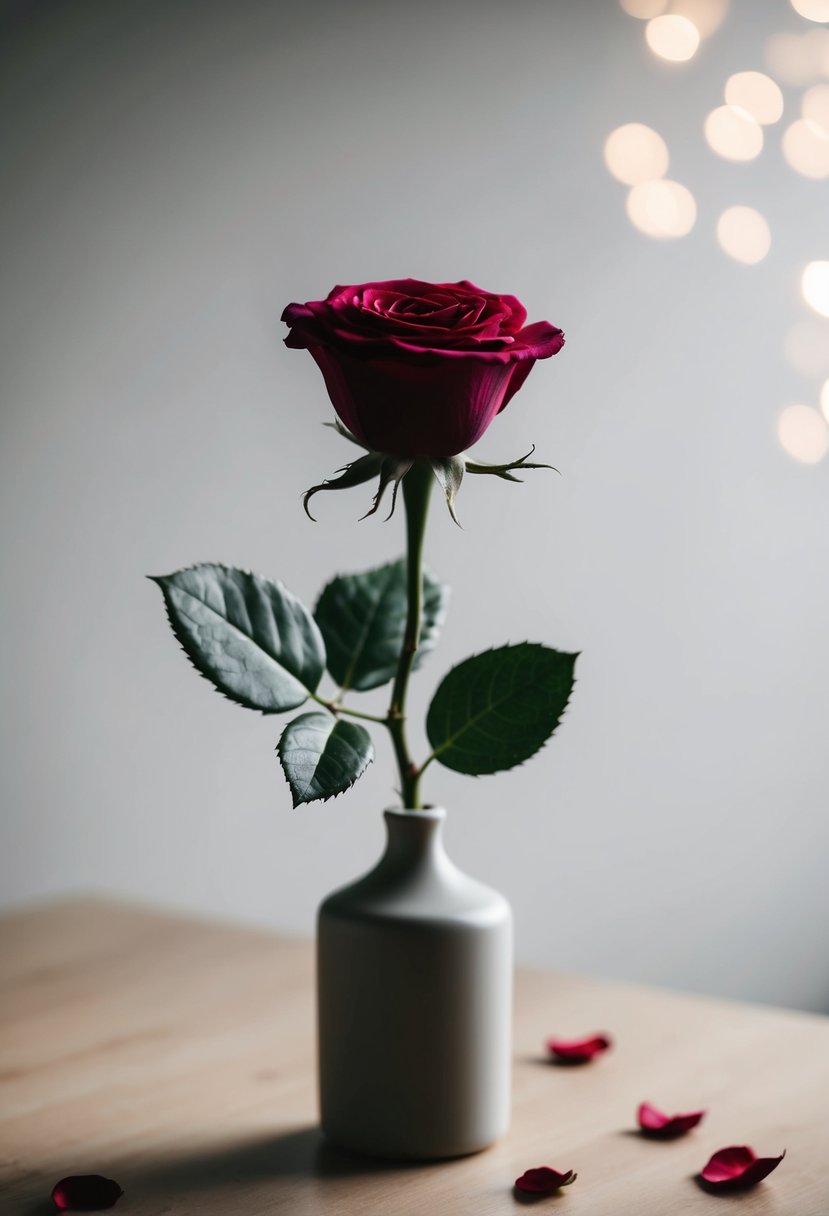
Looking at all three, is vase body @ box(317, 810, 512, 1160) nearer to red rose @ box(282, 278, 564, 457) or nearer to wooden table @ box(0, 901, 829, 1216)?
wooden table @ box(0, 901, 829, 1216)

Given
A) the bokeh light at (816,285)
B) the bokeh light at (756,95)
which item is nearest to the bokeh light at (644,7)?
the bokeh light at (756,95)

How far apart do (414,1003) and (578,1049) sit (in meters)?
0.25

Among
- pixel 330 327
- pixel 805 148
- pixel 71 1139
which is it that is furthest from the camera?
pixel 805 148

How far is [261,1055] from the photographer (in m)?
0.88

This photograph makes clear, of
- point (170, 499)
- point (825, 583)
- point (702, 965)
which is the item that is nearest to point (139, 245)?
point (170, 499)

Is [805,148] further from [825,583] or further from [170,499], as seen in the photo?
[170,499]

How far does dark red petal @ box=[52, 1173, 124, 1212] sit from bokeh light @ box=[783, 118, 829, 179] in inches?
73.2

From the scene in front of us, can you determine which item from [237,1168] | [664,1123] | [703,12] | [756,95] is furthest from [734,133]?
[237,1168]

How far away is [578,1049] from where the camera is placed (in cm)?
86

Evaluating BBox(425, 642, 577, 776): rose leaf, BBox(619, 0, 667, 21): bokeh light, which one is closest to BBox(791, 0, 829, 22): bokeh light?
BBox(619, 0, 667, 21): bokeh light

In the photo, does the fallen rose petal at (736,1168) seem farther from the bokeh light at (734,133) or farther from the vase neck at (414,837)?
the bokeh light at (734,133)

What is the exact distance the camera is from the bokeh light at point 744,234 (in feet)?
6.55

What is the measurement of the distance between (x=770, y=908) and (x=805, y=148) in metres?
1.25

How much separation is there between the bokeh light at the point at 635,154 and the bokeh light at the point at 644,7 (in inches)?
6.2
